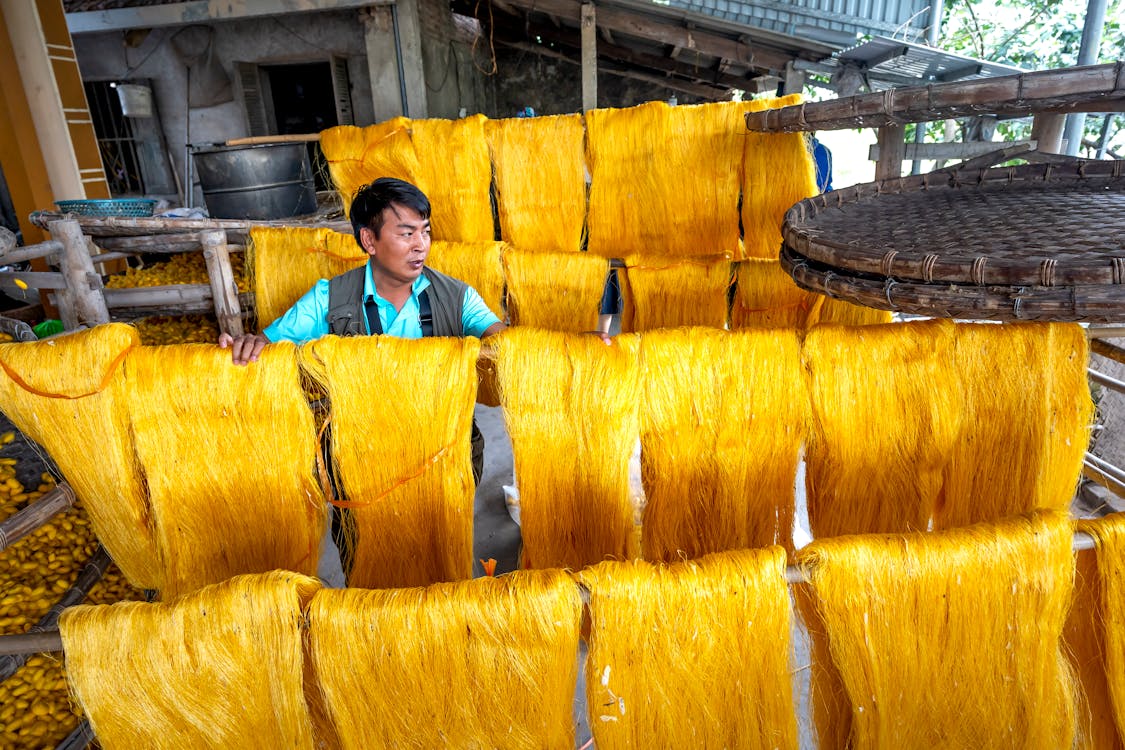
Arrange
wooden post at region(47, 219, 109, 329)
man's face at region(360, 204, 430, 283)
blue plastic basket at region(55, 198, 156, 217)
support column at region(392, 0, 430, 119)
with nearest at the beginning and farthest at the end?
man's face at region(360, 204, 430, 283), wooden post at region(47, 219, 109, 329), blue plastic basket at region(55, 198, 156, 217), support column at region(392, 0, 430, 119)

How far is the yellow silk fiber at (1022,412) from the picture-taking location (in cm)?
188

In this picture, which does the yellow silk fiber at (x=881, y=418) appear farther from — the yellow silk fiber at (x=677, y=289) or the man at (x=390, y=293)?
the yellow silk fiber at (x=677, y=289)

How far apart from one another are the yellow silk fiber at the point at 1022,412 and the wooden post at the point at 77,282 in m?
4.87

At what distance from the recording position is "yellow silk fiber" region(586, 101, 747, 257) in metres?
3.47

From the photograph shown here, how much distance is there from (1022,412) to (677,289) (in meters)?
1.86

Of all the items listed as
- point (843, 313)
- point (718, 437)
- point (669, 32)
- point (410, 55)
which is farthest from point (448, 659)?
point (410, 55)

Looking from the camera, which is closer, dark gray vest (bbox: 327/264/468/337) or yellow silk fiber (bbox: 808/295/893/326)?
dark gray vest (bbox: 327/264/468/337)

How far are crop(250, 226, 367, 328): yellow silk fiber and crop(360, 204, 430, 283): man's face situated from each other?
104 cm

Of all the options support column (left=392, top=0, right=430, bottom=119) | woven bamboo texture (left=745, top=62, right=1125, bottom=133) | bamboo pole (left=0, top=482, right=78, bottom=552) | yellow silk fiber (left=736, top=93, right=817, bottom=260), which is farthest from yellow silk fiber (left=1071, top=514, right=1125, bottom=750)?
support column (left=392, top=0, right=430, bottom=119)

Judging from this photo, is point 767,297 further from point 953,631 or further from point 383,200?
point 953,631

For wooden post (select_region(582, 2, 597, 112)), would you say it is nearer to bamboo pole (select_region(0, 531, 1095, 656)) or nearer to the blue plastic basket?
the blue plastic basket

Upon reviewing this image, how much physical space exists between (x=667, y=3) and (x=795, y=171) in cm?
573

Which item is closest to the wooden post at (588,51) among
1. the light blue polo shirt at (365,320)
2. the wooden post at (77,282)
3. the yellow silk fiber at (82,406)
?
the wooden post at (77,282)

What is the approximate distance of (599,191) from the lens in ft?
12.3
